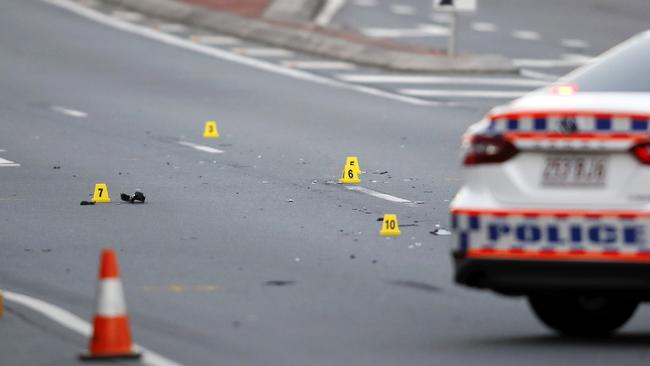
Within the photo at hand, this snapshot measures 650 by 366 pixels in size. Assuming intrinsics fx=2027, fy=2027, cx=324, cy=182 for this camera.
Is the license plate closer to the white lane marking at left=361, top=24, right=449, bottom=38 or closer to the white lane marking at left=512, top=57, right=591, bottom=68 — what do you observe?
the white lane marking at left=512, top=57, right=591, bottom=68

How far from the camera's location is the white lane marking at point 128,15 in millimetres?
36500

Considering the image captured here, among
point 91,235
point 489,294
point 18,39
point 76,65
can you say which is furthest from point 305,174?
point 18,39

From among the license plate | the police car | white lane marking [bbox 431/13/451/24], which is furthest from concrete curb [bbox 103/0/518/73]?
the license plate

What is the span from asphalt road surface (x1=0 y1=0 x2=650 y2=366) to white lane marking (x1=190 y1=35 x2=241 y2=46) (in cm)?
277

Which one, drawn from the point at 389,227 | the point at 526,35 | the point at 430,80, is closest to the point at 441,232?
the point at 389,227

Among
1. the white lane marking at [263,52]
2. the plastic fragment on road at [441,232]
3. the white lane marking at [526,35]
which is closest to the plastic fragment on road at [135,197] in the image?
the plastic fragment on road at [441,232]

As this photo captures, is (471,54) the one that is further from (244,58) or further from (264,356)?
(264,356)

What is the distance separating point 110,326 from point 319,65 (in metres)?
22.0

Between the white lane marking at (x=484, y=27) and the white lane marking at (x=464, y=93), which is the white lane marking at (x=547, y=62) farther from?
the white lane marking at (x=484, y=27)

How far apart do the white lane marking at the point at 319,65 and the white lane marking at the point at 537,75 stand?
2.62 meters

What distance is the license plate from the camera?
9812 mm

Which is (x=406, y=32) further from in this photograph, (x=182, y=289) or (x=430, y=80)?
(x=182, y=289)

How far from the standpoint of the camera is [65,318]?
36.6ft

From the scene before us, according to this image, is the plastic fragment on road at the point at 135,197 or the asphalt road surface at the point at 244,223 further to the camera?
the plastic fragment on road at the point at 135,197
